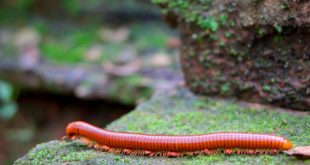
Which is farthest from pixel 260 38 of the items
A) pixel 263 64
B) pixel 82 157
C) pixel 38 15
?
pixel 38 15

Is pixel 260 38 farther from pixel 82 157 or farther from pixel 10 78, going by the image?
pixel 10 78

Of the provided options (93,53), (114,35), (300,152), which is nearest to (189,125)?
(300,152)

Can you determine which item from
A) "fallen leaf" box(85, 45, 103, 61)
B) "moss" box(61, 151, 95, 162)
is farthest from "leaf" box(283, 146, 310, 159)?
"fallen leaf" box(85, 45, 103, 61)

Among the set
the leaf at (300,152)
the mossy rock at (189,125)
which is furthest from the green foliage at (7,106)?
the leaf at (300,152)

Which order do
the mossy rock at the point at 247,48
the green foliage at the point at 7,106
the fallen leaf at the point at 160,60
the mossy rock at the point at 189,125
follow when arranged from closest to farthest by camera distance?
the mossy rock at the point at 189,125
the mossy rock at the point at 247,48
the fallen leaf at the point at 160,60
the green foliage at the point at 7,106

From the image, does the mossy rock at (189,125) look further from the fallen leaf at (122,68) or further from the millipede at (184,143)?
the fallen leaf at (122,68)

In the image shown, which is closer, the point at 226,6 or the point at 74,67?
the point at 226,6
